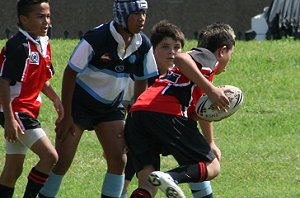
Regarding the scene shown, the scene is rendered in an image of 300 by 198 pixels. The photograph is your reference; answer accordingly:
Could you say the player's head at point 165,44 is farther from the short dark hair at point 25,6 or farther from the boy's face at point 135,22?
the short dark hair at point 25,6

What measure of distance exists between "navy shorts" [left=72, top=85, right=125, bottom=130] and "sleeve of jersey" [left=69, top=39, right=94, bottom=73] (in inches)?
13.4

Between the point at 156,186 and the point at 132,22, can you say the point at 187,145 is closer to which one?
the point at 156,186

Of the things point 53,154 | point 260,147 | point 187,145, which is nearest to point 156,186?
point 187,145

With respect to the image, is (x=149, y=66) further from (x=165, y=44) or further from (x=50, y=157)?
(x=50, y=157)

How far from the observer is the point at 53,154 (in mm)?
7566

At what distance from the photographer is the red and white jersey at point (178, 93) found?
24.2 feet

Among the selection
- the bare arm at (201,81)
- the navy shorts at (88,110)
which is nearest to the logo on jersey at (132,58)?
the navy shorts at (88,110)

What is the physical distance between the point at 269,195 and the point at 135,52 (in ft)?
6.44

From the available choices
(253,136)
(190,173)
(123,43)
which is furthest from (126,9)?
(253,136)

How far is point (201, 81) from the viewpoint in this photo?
7.16m

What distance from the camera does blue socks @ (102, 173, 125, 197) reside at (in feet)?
26.1

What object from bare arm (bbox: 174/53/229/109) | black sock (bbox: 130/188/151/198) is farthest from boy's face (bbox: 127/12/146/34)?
black sock (bbox: 130/188/151/198)

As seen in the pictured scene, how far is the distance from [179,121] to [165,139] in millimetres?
163

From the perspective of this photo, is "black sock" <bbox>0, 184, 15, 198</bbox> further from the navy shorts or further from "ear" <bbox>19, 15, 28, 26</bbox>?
"ear" <bbox>19, 15, 28, 26</bbox>
